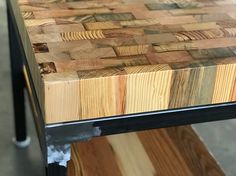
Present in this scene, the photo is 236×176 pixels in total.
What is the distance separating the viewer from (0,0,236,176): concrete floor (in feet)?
3.99

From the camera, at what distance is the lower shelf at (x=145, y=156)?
101 cm

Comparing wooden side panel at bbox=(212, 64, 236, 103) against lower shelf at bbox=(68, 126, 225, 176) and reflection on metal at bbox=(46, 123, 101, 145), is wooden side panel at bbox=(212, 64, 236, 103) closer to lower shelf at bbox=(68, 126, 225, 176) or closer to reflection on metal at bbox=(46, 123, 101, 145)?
reflection on metal at bbox=(46, 123, 101, 145)

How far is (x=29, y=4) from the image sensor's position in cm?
80

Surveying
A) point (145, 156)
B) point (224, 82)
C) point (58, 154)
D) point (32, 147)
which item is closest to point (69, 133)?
point (58, 154)

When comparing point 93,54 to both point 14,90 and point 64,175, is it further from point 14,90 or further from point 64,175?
point 14,90

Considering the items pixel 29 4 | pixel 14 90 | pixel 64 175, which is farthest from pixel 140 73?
pixel 14 90

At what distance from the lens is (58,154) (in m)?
0.63

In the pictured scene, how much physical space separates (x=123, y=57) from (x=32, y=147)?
703mm

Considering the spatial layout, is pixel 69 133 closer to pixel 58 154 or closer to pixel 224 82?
pixel 58 154

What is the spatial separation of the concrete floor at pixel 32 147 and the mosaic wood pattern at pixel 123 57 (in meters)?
0.51

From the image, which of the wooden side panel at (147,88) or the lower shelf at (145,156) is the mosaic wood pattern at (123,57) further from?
the lower shelf at (145,156)

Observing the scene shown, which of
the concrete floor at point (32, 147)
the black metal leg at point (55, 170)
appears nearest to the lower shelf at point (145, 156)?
the concrete floor at point (32, 147)

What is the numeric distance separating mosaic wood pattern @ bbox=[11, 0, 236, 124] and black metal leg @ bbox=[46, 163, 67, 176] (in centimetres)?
7

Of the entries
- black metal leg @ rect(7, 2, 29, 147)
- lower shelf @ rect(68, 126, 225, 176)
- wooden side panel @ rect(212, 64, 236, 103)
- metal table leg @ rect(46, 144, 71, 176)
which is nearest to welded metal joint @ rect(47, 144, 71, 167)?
metal table leg @ rect(46, 144, 71, 176)
